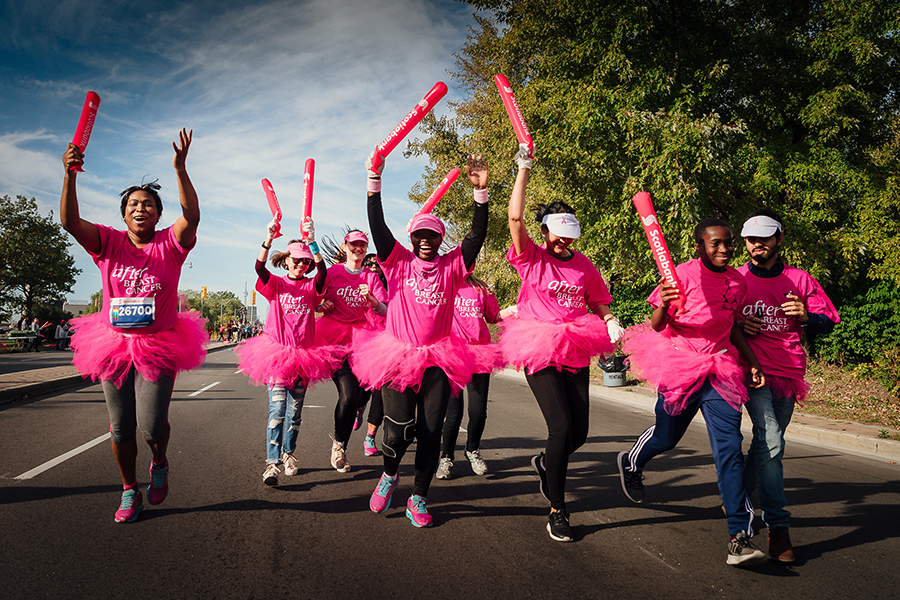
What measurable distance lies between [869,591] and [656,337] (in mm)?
1884

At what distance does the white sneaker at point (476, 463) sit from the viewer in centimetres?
541

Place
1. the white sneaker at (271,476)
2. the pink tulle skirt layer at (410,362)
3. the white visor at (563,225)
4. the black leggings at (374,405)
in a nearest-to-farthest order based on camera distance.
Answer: the pink tulle skirt layer at (410,362) < the white visor at (563,225) < the white sneaker at (271,476) < the black leggings at (374,405)

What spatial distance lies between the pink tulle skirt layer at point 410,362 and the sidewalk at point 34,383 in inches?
343

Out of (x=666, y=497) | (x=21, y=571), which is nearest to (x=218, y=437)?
(x=21, y=571)

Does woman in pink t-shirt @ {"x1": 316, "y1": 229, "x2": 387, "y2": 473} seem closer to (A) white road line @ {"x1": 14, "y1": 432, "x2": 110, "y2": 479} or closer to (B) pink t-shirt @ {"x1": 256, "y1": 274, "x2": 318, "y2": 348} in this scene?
(B) pink t-shirt @ {"x1": 256, "y1": 274, "x2": 318, "y2": 348}

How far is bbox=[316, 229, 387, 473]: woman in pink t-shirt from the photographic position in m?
→ 5.33

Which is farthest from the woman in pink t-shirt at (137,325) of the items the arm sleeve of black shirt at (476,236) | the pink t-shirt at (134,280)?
the arm sleeve of black shirt at (476,236)

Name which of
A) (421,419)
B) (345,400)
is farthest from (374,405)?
(421,419)

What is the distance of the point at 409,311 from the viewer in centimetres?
405

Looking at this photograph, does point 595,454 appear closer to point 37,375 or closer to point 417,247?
point 417,247

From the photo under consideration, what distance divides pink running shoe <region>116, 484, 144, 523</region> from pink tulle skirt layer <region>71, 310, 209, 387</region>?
0.79 m

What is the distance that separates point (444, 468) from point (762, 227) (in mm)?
3379

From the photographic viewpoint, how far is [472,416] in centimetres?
554

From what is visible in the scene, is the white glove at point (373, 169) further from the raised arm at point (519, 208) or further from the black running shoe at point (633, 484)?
the black running shoe at point (633, 484)
